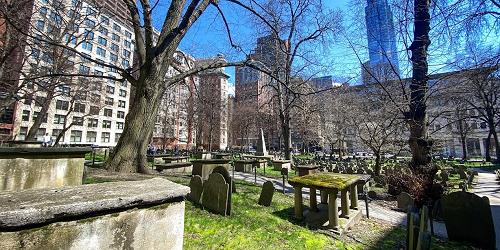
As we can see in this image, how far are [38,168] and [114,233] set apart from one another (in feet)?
12.9

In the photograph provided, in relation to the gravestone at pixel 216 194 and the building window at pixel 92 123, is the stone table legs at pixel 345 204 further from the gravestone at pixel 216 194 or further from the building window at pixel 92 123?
the building window at pixel 92 123

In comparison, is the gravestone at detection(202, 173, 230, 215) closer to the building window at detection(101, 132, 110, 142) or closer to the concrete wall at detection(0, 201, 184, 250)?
the concrete wall at detection(0, 201, 184, 250)

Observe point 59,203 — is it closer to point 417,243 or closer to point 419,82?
point 417,243

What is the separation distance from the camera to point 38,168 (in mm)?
4637

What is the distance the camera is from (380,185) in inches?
535

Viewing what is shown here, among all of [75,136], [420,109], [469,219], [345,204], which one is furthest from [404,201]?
[75,136]

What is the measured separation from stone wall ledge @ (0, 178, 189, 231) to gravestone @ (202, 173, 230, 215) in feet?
10.7

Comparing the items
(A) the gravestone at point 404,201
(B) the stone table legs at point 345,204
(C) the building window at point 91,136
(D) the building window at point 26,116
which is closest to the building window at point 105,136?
(C) the building window at point 91,136

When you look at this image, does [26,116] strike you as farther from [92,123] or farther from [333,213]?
[333,213]

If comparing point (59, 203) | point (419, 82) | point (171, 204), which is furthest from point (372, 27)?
point (59, 203)

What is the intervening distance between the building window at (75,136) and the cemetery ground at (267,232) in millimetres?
60381

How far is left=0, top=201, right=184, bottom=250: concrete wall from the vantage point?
1.56m

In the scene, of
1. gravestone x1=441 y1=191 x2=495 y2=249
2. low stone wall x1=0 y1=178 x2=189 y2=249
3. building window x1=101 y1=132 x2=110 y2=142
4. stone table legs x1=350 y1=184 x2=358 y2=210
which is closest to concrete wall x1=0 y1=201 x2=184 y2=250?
low stone wall x1=0 y1=178 x2=189 y2=249

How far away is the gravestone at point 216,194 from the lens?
552cm
